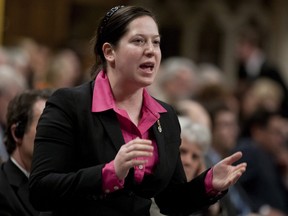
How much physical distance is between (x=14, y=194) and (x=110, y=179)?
3.02 ft

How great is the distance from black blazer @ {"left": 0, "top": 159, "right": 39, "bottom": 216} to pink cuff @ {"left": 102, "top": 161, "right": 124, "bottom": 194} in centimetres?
84

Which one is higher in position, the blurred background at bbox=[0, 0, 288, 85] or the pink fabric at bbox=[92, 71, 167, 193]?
the pink fabric at bbox=[92, 71, 167, 193]

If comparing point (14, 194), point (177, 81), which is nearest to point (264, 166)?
point (177, 81)

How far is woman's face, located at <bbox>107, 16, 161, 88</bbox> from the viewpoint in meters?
3.63

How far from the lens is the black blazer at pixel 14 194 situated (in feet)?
13.6

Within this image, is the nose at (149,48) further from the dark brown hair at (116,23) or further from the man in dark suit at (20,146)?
the man in dark suit at (20,146)

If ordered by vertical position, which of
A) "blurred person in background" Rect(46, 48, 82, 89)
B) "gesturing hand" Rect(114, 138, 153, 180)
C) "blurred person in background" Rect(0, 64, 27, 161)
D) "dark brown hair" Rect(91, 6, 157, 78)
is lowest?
"blurred person in background" Rect(46, 48, 82, 89)

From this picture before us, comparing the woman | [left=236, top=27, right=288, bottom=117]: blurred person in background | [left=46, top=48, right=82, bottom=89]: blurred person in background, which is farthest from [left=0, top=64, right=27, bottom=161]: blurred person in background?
[left=236, top=27, right=288, bottom=117]: blurred person in background

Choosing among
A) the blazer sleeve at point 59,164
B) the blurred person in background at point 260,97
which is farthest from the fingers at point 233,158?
the blurred person in background at point 260,97

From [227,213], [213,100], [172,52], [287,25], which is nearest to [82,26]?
[172,52]

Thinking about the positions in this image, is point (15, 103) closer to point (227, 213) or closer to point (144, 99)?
point (144, 99)

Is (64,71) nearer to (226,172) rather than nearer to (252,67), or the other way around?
(252,67)

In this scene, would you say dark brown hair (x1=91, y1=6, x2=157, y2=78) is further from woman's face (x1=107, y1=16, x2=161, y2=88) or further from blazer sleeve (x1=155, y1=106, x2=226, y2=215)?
blazer sleeve (x1=155, y1=106, x2=226, y2=215)

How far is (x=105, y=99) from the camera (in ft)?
12.1
